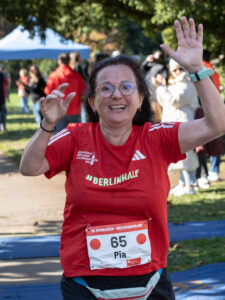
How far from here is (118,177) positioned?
8.93ft

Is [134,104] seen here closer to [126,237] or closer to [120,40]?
[126,237]

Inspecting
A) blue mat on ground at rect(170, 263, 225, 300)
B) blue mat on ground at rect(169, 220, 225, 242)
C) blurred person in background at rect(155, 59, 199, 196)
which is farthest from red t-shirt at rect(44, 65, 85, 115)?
blue mat on ground at rect(170, 263, 225, 300)

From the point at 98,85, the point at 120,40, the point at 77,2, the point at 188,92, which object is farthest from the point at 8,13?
the point at 120,40

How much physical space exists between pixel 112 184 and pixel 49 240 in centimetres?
404

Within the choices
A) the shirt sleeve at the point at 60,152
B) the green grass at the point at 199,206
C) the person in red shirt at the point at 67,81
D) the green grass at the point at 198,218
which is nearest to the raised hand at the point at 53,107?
the shirt sleeve at the point at 60,152

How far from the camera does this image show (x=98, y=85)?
113 inches

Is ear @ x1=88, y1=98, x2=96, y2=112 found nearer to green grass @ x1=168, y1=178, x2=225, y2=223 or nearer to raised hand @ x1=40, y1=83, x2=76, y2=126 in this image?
raised hand @ x1=40, y1=83, x2=76, y2=126

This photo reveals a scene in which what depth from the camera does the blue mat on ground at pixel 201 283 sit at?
4750mm

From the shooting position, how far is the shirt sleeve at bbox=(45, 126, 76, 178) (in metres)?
2.78

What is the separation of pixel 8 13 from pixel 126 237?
34.5 ft

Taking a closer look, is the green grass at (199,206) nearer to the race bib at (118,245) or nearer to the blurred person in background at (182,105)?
the blurred person in background at (182,105)

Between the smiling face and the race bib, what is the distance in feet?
1.69

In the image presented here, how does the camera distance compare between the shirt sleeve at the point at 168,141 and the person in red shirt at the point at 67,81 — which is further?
the person in red shirt at the point at 67,81

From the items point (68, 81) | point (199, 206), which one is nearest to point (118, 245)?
point (199, 206)
